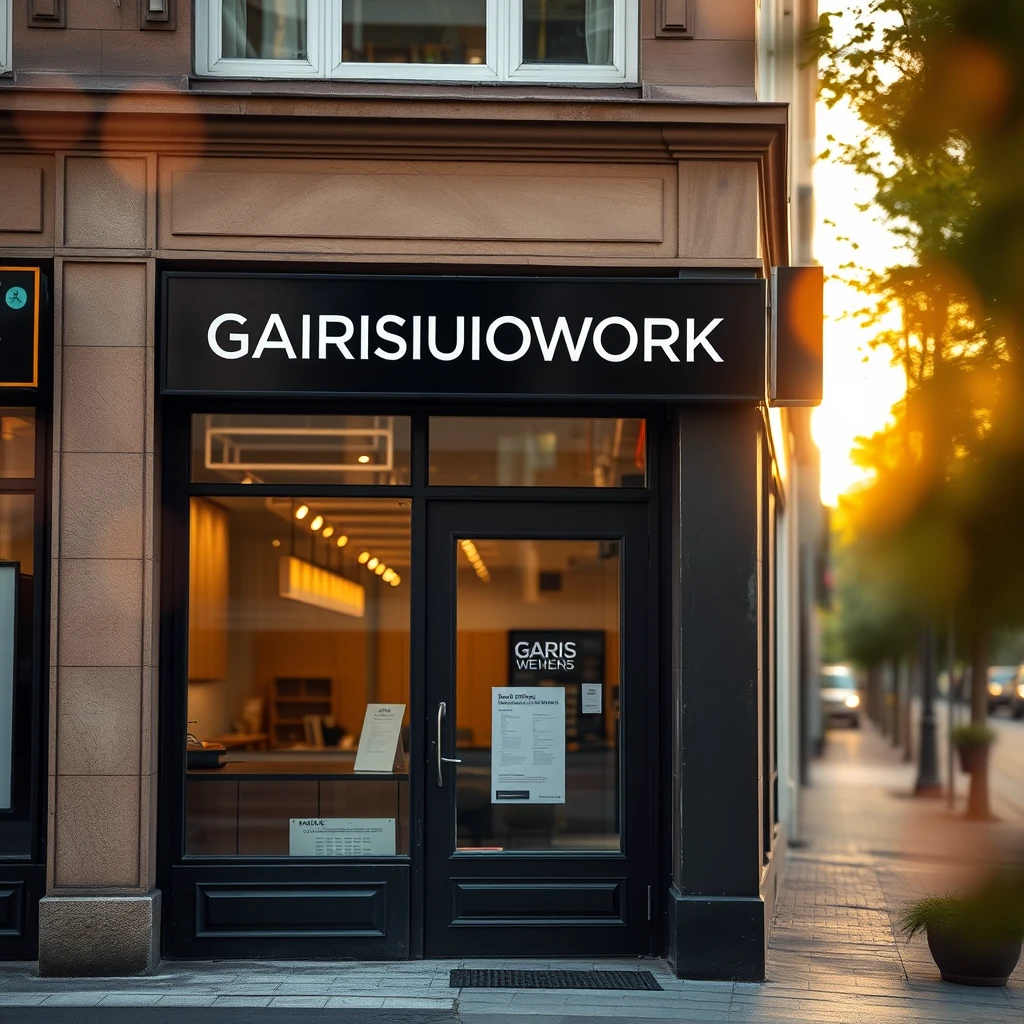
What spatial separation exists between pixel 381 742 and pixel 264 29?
4.36 m

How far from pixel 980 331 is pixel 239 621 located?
24.2 feet

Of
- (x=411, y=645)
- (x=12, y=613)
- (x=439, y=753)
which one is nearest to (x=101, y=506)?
(x=12, y=613)

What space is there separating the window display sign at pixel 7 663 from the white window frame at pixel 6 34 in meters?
2.92

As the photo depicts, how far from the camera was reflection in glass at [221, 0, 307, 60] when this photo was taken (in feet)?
26.9

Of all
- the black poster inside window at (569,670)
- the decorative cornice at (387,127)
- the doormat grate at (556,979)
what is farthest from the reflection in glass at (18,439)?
the doormat grate at (556,979)

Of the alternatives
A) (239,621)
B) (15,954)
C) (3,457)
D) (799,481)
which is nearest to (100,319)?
(3,457)

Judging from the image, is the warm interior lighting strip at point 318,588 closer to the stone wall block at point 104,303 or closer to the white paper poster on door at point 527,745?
the white paper poster on door at point 527,745

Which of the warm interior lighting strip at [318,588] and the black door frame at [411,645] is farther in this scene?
the warm interior lighting strip at [318,588]

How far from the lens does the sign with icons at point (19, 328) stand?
7.51m

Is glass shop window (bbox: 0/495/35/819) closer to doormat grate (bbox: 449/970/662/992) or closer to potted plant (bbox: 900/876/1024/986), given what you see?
doormat grate (bbox: 449/970/662/992)

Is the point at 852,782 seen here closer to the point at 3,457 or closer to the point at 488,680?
the point at 488,680

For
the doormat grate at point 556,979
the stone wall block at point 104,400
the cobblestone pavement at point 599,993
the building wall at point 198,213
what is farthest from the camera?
the stone wall block at point 104,400

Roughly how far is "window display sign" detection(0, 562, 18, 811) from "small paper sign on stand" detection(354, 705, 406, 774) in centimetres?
199

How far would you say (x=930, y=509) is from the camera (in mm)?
1022
